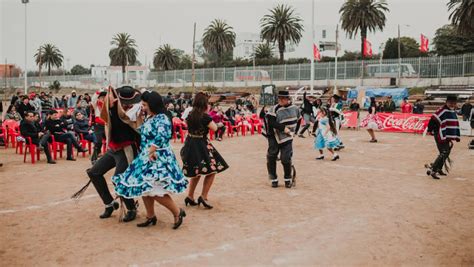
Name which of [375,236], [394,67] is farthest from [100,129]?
[394,67]

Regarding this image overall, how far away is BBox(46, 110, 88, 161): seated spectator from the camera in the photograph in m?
12.5

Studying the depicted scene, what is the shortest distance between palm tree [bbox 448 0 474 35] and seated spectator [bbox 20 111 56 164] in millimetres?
35954

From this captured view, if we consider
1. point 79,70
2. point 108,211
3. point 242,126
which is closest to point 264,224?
point 108,211

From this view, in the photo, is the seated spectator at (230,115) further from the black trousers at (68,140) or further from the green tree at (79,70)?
the green tree at (79,70)

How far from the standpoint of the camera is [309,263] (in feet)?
16.6

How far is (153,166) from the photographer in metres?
5.93

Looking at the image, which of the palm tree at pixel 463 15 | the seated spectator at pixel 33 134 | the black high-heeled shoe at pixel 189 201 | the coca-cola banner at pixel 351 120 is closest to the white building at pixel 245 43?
the palm tree at pixel 463 15

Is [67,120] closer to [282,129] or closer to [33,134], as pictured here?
[33,134]

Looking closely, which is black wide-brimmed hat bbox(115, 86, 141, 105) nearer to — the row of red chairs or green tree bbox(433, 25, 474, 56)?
the row of red chairs

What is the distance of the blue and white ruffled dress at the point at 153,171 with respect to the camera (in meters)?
5.90

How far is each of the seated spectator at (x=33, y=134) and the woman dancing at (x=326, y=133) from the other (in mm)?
7175

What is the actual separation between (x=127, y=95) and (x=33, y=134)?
6.75m

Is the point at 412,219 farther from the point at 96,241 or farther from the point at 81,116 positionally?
the point at 81,116

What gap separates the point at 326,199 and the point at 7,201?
5.48m
